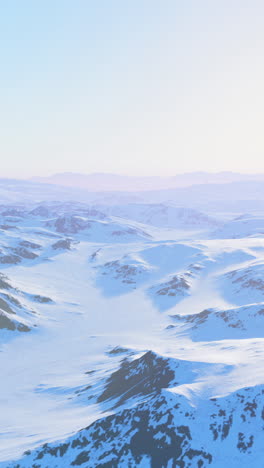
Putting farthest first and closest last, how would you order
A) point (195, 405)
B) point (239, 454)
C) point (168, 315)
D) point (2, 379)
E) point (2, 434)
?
point (168, 315)
point (2, 379)
point (2, 434)
point (195, 405)
point (239, 454)

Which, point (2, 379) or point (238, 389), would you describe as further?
point (2, 379)

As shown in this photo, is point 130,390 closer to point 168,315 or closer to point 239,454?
point 239,454

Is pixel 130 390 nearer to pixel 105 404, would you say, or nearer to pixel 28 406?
pixel 105 404

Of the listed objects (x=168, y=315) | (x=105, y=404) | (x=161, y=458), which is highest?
(x=161, y=458)

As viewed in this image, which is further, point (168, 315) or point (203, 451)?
point (168, 315)

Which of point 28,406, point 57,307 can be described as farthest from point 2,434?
point 57,307

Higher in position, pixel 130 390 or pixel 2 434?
pixel 130 390

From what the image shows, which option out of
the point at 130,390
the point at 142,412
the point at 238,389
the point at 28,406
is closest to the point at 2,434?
the point at 28,406

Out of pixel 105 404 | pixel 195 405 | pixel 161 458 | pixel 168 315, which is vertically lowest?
pixel 168 315

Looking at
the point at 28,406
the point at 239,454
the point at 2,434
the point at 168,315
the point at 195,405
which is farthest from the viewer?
the point at 168,315
